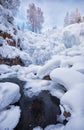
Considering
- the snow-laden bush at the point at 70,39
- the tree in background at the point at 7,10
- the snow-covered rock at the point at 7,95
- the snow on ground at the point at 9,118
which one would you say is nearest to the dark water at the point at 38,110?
the snow on ground at the point at 9,118

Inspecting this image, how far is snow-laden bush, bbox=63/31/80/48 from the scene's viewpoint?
2695cm

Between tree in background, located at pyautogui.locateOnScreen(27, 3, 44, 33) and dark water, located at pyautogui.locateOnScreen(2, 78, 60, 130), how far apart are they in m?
33.0

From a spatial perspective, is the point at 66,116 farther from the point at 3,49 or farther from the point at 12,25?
the point at 12,25

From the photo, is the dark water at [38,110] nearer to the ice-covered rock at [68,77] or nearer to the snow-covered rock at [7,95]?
the snow-covered rock at [7,95]

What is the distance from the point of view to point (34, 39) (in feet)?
92.7

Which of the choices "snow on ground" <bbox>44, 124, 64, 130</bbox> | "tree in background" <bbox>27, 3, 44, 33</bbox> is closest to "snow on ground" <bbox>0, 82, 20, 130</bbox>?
"snow on ground" <bbox>44, 124, 64, 130</bbox>

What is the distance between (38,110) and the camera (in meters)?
5.81

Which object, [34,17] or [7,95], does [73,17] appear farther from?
[7,95]

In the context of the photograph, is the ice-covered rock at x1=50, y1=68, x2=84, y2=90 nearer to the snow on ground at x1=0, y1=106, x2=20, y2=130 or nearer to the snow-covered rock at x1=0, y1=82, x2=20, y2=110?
the snow-covered rock at x1=0, y1=82, x2=20, y2=110

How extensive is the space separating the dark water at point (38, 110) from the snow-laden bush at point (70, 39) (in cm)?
2128

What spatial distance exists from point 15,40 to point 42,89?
37.0ft

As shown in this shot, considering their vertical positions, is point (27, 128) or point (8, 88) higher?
point (8, 88)

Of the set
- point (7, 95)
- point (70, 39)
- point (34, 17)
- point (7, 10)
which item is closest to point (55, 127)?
point (7, 95)

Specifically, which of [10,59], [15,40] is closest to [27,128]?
[10,59]
